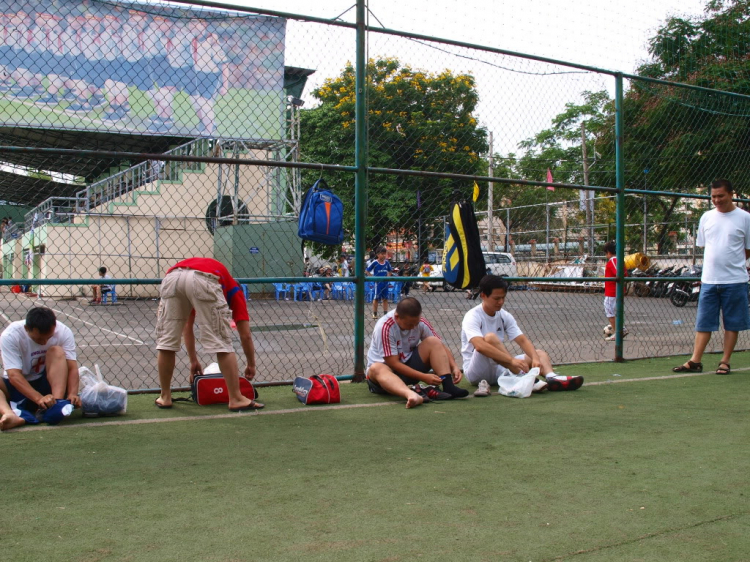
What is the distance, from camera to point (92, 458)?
386 centimetres

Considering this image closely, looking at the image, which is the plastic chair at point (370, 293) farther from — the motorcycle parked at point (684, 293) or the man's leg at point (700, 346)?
the motorcycle parked at point (684, 293)

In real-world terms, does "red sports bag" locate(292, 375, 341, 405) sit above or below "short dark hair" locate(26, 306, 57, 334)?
below

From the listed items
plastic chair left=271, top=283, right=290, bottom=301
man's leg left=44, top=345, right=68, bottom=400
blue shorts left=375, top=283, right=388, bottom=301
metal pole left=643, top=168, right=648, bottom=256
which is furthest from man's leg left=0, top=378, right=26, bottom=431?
metal pole left=643, top=168, right=648, bottom=256

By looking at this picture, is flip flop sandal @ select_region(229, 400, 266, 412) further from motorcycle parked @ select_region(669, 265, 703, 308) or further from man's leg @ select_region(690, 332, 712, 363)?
motorcycle parked @ select_region(669, 265, 703, 308)

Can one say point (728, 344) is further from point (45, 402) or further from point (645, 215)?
point (45, 402)

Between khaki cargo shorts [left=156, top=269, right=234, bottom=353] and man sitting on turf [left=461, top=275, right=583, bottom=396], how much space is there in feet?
6.87

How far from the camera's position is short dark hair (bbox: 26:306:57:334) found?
15.0 feet

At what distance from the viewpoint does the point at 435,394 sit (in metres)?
5.53

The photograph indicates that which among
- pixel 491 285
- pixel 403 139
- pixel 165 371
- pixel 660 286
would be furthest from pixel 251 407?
pixel 660 286

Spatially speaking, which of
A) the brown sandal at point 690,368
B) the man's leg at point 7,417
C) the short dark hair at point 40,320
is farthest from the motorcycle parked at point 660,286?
the man's leg at point 7,417

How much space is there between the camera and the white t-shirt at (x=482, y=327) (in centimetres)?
611

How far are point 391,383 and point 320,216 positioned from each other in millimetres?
1570

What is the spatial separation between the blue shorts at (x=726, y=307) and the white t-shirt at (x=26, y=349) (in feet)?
18.5

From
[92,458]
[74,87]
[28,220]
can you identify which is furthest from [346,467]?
[74,87]
